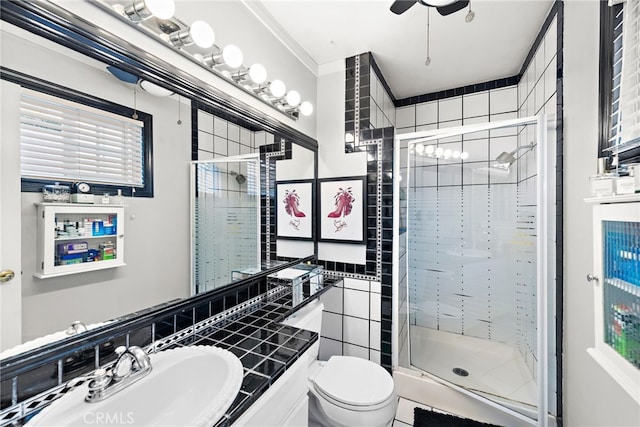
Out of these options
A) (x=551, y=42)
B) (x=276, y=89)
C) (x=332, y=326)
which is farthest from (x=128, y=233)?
(x=551, y=42)

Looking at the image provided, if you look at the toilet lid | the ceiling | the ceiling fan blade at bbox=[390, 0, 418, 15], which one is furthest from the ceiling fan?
the toilet lid

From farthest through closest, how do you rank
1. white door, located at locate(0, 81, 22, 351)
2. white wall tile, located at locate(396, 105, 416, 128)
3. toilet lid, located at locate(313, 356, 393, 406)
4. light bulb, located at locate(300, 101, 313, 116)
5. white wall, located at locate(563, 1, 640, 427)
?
1. white wall tile, located at locate(396, 105, 416, 128)
2. light bulb, located at locate(300, 101, 313, 116)
3. toilet lid, located at locate(313, 356, 393, 406)
4. white wall, located at locate(563, 1, 640, 427)
5. white door, located at locate(0, 81, 22, 351)

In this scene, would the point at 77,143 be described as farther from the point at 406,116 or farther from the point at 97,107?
the point at 406,116

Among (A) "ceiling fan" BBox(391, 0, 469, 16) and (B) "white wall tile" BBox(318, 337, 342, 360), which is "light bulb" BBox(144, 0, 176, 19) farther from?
(B) "white wall tile" BBox(318, 337, 342, 360)

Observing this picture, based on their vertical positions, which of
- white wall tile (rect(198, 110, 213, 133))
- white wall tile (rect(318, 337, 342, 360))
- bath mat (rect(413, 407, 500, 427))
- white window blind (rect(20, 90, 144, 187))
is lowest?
bath mat (rect(413, 407, 500, 427))

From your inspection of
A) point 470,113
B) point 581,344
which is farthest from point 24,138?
point 470,113

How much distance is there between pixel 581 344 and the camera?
1.23 metres

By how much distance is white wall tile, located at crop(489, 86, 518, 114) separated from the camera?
232 centimetres

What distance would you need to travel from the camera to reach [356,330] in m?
2.00

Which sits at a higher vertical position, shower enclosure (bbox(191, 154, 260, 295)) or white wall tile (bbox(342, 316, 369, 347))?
shower enclosure (bbox(191, 154, 260, 295))

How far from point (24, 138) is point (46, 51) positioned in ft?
0.82

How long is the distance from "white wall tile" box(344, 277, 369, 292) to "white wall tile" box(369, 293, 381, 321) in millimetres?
67

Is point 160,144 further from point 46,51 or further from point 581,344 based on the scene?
point 581,344

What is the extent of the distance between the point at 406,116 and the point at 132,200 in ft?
8.64
